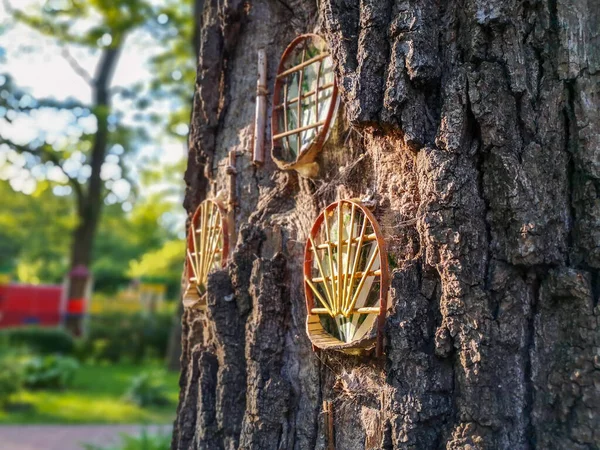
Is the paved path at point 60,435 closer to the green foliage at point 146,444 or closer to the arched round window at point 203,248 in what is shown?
the green foliage at point 146,444

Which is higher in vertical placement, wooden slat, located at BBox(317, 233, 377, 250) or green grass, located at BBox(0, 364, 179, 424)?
wooden slat, located at BBox(317, 233, 377, 250)

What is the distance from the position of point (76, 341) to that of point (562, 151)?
1465 centimetres

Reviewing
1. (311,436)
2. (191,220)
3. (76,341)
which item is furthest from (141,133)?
(311,436)

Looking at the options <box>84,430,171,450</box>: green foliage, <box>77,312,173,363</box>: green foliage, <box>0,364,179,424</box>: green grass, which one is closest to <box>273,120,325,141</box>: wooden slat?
<box>84,430,171,450</box>: green foliage

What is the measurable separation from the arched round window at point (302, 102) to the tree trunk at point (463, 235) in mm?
79

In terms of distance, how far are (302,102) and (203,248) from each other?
0.83 metres

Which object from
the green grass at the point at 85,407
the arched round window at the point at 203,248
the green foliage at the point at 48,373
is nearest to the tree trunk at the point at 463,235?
the arched round window at the point at 203,248

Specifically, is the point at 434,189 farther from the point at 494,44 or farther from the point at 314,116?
the point at 314,116

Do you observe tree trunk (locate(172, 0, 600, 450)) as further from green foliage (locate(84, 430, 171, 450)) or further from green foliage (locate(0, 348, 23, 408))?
green foliage (locate(0, 348, 23, 408))

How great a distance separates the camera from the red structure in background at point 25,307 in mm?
22734

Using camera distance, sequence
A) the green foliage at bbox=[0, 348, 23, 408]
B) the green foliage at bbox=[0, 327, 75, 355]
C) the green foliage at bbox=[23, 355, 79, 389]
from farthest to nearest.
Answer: the green foliage at bbox=[0, 327, 75, 355]
the green foliage at bbox=[23, 355, 79, 389]
the green foliage at bbox=[0, 348, 23, 408]

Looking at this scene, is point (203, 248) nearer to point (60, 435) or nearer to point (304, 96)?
point (304, 96)

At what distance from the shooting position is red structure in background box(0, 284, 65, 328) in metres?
22.7

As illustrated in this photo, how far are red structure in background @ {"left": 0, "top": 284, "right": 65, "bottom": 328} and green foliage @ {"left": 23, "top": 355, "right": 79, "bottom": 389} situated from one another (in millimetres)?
12292
